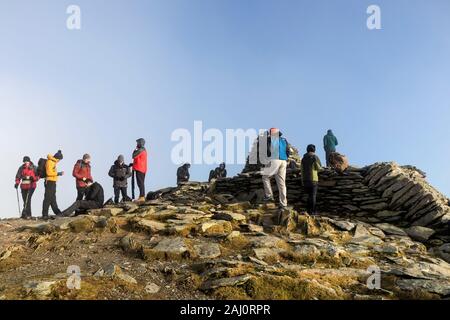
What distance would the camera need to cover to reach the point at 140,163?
17344mm

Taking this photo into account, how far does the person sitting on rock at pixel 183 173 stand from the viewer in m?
27.1

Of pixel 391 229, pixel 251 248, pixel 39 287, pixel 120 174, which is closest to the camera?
pixel 39 287

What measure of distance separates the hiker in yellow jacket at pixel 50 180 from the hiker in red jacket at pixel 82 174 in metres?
0.86

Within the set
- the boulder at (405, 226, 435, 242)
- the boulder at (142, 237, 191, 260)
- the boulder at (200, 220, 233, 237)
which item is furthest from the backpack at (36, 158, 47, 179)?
the boulder at (405, 226, 435, 242)

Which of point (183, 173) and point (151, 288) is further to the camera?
point (183, 173)

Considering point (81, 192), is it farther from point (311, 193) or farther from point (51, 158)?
point (311, 193)

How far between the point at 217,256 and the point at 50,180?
10336mm

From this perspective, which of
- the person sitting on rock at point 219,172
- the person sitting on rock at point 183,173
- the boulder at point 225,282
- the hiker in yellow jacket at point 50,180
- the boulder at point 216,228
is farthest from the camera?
the person sitting on rock at point 219,172

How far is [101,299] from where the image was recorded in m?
7.75

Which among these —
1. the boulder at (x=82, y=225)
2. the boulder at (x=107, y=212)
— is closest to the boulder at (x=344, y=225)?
the boulder at (x=107, y=212)

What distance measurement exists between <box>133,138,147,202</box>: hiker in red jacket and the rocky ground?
2076 millimetres

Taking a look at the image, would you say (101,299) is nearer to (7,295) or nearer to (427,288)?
(7,295)

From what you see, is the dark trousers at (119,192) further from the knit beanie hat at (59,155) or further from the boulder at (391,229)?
the boulder at (391,229)

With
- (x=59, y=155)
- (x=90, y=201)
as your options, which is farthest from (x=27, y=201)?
(x=90, y=201)
